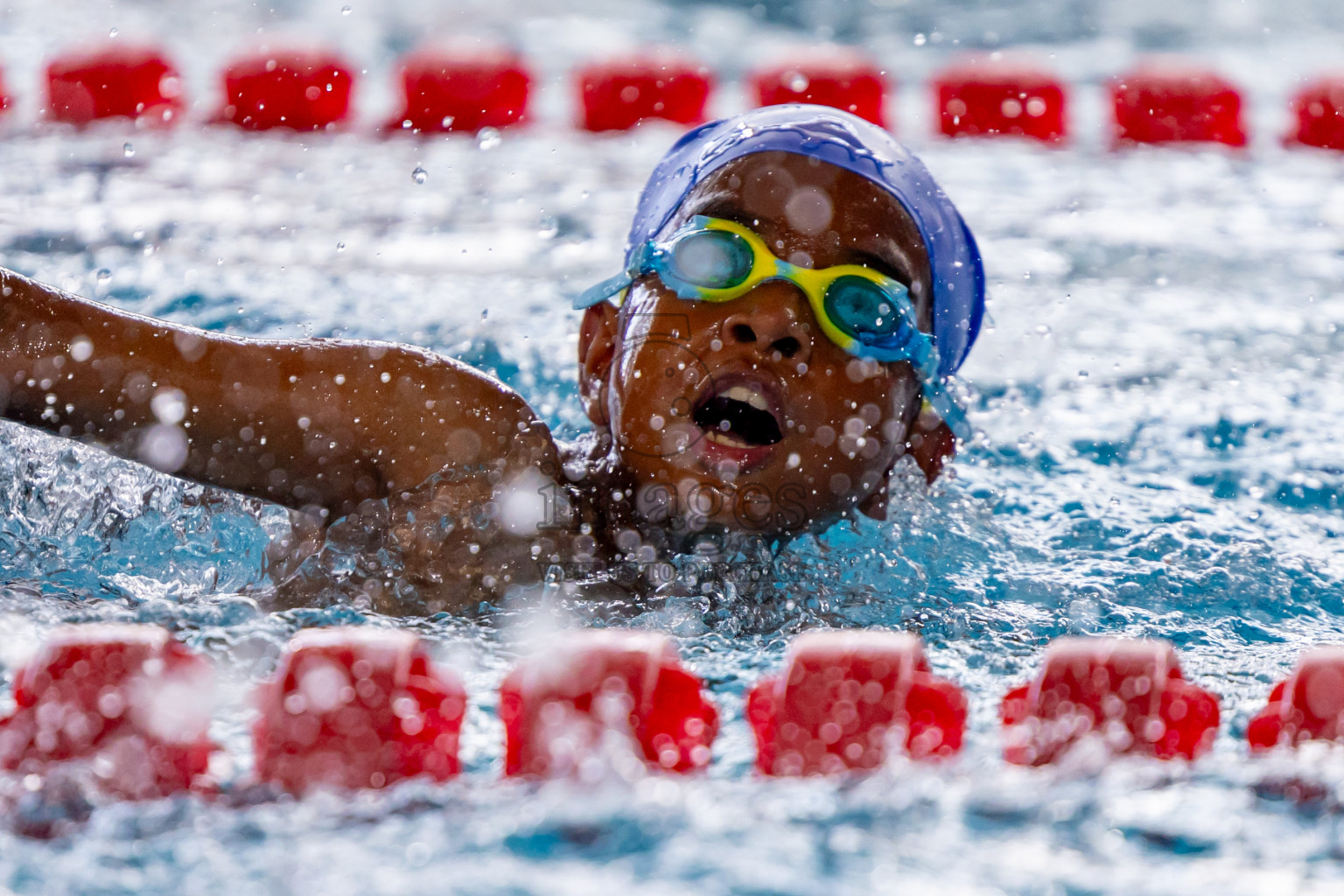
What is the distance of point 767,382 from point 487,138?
3.12 meters

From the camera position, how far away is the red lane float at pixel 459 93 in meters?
4.65

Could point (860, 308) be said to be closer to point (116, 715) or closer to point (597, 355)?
point (597, 355)

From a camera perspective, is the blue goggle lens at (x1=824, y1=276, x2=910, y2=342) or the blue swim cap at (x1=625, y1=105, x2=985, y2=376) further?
the blue swim cap at (x1=625, y1=105, x2=985, y2=376)

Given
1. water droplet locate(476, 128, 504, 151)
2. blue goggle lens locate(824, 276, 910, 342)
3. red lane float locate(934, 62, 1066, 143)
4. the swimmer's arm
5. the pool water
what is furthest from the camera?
red lane float locate(934, 62, 1066, 143)

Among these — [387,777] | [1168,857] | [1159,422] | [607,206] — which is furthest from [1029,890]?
[607,206]

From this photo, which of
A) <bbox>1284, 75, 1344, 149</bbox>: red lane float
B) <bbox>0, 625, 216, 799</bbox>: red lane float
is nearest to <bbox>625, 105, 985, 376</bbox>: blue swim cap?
<bbox>0, 625, 216, 799</bbox>: red lane float

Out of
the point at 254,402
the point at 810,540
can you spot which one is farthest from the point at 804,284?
the point at 254,402

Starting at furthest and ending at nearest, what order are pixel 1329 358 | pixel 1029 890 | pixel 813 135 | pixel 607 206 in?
1. pixel 607 206
2. pixel 1329 358
3. pixel 813 135
4. pixel 1029 890

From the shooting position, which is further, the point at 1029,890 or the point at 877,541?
the point at 877,541

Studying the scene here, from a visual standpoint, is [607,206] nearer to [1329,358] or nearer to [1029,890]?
[1329,358]

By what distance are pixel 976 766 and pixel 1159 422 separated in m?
1.98

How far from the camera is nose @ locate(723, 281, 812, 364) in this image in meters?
1.79

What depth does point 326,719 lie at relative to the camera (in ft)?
4.20

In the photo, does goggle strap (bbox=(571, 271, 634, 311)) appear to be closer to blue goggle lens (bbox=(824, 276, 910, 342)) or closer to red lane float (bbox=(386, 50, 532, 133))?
blue goggle lens (bbox=(824, 276, 910, 342))
